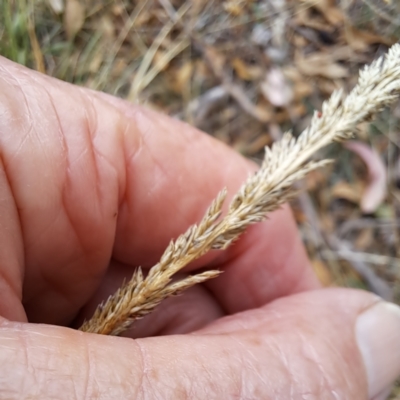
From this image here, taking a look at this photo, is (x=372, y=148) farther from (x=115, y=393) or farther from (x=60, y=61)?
(x=115, y=393)

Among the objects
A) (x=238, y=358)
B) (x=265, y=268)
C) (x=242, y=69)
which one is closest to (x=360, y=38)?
(x=242, y=69)

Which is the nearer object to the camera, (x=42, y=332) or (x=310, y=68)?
(x=42, y=332)

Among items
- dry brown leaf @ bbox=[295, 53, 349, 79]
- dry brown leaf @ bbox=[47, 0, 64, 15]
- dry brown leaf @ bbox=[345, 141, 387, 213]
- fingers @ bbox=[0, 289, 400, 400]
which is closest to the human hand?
fingers @ bbox=[0, 289, 400, 400]

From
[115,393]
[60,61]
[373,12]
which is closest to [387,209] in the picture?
[373,12]

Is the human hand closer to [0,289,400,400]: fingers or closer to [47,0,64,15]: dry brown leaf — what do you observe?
[0,289,400,400]: fingers

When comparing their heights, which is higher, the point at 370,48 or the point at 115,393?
the point at 370,48

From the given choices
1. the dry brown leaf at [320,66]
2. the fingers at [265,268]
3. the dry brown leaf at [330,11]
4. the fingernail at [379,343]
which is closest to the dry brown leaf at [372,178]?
the dry brown leaf at [320,66]

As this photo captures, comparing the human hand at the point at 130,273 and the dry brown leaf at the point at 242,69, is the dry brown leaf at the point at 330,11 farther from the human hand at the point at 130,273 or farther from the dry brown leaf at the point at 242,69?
the human hand at the point at 130,273
